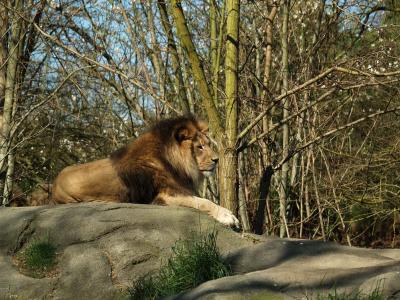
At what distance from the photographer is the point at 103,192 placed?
321 inches

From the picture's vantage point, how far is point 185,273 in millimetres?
5938

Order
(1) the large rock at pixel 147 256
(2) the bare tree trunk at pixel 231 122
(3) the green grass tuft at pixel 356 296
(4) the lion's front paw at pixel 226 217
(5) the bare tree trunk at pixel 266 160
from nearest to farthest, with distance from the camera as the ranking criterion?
(3) the green grass tuft at pixel 356 296, (1) the large rock at pixel 147 256, (4) the lion's front paw at pixel 226 217, (2) the bare tree trunk at pixel 231 122, (5) the bare tree trunk at pixel 266 160

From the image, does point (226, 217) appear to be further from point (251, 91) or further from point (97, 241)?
point (251, 91)

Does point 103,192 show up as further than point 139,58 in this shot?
No

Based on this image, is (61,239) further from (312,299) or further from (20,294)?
(312,299)

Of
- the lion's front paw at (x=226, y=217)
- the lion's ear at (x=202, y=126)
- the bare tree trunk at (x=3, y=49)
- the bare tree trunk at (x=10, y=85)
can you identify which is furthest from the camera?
the bare tree trunk at (x=3, y=49)

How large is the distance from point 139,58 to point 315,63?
2.60 meters

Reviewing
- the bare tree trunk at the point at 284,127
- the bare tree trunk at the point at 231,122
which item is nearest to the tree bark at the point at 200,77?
the bare tree trunk at the point at 231,122

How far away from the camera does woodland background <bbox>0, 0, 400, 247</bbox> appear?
9.88 metres

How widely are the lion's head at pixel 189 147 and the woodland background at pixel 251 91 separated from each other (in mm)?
864

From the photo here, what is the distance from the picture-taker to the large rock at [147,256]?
16.8ft

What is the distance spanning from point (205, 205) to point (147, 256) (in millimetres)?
1093

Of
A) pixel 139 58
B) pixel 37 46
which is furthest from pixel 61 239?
pixel 37 46

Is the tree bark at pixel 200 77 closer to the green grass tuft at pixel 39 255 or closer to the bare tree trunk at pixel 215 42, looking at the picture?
the bare tree trunk at pixel 215 42
